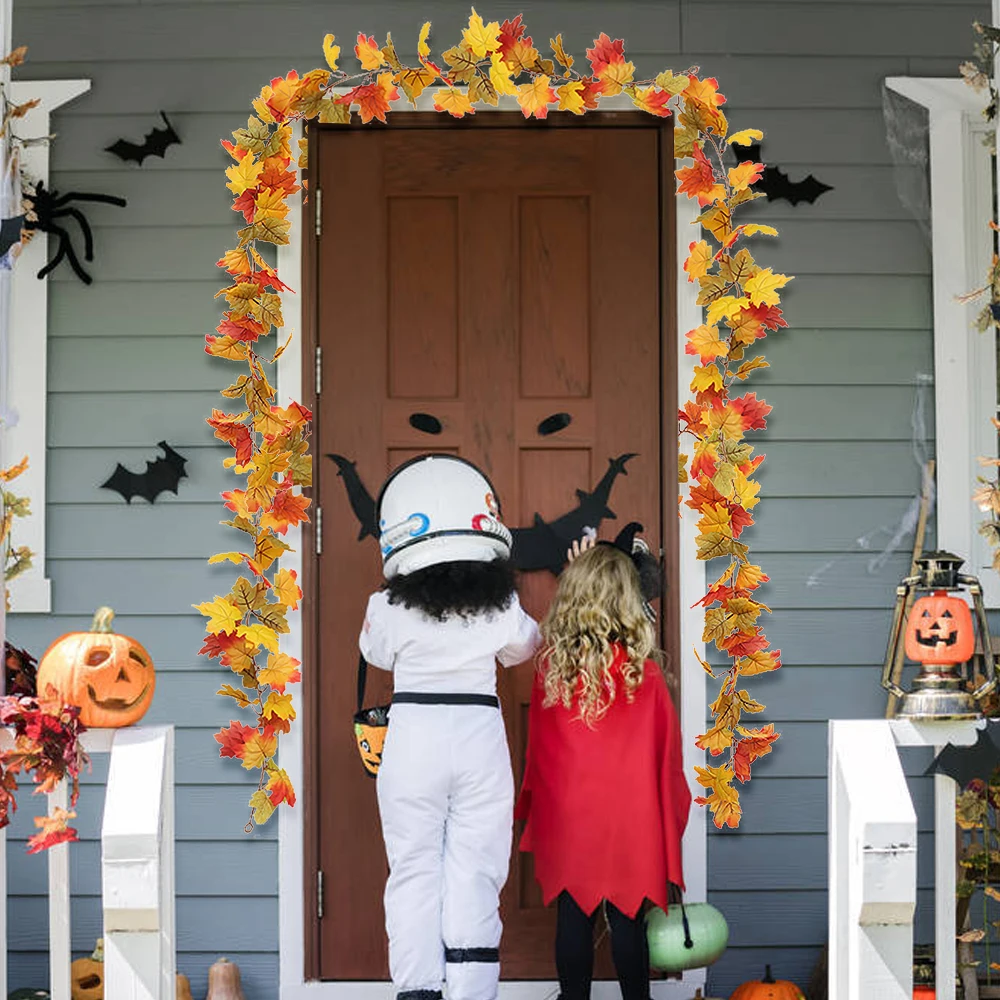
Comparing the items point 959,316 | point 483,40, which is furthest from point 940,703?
point 483,40

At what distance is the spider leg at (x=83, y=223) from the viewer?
4.62 metres

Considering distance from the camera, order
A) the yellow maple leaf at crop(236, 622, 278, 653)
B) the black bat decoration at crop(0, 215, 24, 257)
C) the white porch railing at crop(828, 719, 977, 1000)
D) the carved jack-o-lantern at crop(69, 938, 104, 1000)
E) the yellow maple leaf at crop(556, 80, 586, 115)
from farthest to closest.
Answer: the carved jack-o-lantern at crop(69, 938, 104, 1000) → the yellow maple leaf at crop(236, 622, 278, 653) → the yellow maple leaf at crop(556, 80, 586, 115) → the black bat decoration at crop(0, 215, 24, 257) → the white porch railing at crop(828, 719, 977, 1000)

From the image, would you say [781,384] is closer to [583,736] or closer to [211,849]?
[583,736]

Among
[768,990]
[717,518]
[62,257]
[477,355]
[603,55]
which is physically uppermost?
[603,55]

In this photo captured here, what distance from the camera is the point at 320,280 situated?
4648 mm

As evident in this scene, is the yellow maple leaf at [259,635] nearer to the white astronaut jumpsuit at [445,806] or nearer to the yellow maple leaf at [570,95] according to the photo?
the white astronaut jumpsuit at [445,806]

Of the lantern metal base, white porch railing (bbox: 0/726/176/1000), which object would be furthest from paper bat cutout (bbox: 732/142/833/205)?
white porch railing (bbox: 0/726/176/1000)

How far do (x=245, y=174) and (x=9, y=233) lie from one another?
3.28ft

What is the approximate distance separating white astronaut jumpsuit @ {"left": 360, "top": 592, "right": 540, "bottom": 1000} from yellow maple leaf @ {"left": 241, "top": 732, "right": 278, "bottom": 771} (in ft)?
1.21

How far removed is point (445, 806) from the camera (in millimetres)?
4023

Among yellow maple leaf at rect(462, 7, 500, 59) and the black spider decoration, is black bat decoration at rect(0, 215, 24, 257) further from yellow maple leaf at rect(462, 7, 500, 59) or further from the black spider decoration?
the black spider decoration

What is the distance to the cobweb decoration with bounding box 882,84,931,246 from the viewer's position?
4.63 meters

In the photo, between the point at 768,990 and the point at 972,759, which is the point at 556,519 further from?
the point at 972,759

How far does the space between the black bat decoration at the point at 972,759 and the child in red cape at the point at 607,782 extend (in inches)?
39.8
